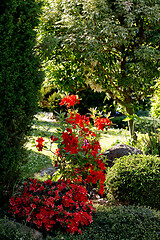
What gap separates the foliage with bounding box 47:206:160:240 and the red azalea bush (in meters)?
0.11

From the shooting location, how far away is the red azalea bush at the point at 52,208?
2.73m

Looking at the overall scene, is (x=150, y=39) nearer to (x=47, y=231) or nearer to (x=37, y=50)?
(x=37, y=50)

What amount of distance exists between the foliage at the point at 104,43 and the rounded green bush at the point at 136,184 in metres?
2.57

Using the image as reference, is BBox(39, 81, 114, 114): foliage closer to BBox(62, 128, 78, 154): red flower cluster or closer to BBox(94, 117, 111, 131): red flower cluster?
BBox(94, 117, 111, 131): red flower cluster

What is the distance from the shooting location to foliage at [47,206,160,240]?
8.81 feet

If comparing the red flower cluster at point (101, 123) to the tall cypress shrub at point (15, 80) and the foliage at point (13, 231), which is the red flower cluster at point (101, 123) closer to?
the tall cypress shrub at point (15, 80)

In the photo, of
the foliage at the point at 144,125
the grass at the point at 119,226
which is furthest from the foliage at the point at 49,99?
the grass at the point at 119,226

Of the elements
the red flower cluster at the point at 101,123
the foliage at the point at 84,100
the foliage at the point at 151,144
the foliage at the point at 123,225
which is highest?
the foliage at the point at 84,100

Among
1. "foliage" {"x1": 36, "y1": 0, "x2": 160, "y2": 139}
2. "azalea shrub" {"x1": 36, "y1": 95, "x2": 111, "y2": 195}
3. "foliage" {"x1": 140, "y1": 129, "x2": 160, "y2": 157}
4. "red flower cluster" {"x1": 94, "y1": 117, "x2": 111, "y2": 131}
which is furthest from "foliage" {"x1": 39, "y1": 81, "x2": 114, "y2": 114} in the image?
"azalea shrub" {"x1": 36, "y1": 95, "x2": 111, "y2": 195}

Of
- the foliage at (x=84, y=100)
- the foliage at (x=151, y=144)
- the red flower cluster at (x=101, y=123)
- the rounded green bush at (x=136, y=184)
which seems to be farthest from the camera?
the foliage at (x=84, y=100)

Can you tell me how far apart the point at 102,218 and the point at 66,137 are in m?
1.08

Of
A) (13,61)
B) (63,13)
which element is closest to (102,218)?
(13,61)

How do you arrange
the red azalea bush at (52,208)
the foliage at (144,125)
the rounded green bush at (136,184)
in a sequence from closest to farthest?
the red azalea bush at (52,208), the rounded green bush at (136,184), the foliage at (144,125)

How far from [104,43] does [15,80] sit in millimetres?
3101
